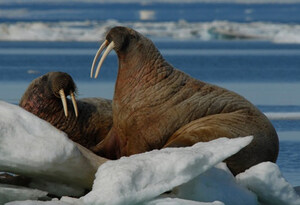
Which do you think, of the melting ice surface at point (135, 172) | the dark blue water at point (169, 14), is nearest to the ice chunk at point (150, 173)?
the melting ice surface at point (135, 172)

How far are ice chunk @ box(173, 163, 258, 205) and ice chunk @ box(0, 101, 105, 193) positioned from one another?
711 mm

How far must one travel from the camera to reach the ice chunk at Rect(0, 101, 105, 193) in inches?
244

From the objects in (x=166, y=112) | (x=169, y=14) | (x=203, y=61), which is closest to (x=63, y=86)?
(x=166, y=112)

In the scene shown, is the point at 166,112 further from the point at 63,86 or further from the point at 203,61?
the point at 203,61

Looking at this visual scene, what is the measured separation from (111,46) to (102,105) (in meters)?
1.32

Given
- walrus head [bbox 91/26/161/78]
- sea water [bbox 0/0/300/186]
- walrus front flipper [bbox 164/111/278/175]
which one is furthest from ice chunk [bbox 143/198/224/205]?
walrus head [bbox 91/26/161/78]

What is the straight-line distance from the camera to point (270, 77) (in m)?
23.3

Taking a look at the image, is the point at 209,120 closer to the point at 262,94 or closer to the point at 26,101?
the point at 26,101

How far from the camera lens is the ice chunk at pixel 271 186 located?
6.68 m

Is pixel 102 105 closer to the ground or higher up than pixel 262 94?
higher up

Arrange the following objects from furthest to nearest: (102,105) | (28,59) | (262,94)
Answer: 1. (28,59)
2. (262,94)
3. (102,105)

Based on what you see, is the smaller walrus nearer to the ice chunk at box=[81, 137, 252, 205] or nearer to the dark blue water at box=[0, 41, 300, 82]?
the ice chunk at box=[81, 137, 252, 205]

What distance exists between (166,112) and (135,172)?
6.26 ft

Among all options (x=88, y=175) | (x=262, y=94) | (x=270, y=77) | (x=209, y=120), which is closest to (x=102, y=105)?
(x=209, y=120)
